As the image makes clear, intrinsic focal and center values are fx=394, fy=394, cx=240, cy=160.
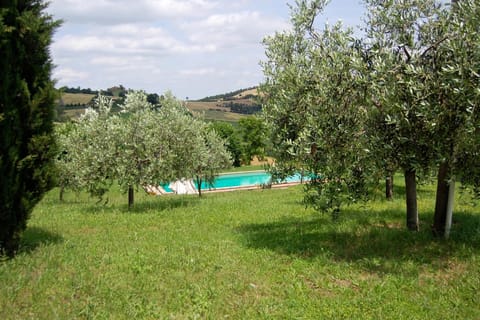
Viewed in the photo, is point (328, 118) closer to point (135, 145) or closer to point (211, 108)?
point (135, 145)

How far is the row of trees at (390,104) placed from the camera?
721 cm

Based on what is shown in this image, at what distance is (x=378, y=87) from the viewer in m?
7.66

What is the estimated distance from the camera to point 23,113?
855 centimetres

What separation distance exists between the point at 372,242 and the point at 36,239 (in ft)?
27.3

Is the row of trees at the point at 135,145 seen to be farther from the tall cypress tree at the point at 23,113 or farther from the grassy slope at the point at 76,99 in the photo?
the grassy slope at the point at 76,99

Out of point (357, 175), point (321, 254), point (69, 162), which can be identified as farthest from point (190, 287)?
point (69, 162)

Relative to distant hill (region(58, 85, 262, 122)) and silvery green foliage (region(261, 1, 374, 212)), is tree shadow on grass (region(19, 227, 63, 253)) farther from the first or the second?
distant hill (region(58, 85, 262, 122))

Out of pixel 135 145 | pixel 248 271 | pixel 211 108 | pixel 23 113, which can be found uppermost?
pixel 211 108

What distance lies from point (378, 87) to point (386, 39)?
1.65m

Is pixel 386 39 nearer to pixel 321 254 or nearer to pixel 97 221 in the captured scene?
pixel 321 254

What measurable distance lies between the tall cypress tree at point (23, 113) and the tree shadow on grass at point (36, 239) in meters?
0.51

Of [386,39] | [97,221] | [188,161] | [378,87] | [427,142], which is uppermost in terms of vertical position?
[386,39]

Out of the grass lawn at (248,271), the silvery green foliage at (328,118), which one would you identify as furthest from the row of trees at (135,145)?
the silvery green foliage at (328,118)

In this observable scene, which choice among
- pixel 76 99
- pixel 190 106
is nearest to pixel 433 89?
pixel 76 99
